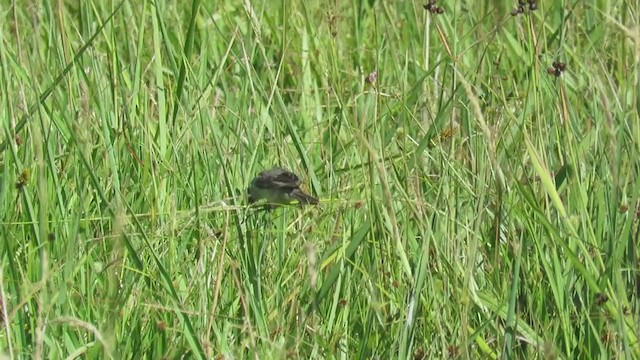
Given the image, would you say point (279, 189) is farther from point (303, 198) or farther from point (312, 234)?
point (312, 234)

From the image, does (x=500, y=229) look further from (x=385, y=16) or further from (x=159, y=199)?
(x=385, y=16)

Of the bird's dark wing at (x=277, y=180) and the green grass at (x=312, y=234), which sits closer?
the green grass at (x=312, y=234)

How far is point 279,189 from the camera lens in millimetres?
2869

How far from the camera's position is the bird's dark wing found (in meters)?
2.87

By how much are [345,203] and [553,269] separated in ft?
1.77

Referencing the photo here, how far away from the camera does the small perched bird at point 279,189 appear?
2.86 metres

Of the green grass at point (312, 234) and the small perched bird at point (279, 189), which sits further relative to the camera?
the small perched bird at point (279, 189)

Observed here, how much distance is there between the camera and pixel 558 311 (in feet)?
8.63

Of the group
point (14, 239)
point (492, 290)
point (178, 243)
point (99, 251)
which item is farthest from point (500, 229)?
point (14, 239)

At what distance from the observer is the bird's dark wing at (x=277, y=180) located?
287 centimetres

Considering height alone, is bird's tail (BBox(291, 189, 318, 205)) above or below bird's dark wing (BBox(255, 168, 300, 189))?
below

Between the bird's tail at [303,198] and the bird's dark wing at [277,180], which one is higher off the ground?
the bird's dark wing at [277,180]

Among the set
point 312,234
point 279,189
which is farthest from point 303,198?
point 312,234

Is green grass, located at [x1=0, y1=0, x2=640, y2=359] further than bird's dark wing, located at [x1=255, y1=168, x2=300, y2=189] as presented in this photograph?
No
